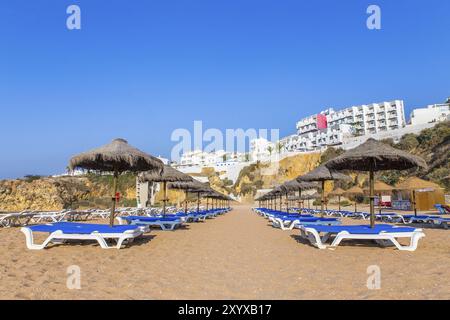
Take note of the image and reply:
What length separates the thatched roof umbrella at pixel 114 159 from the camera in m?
7.63

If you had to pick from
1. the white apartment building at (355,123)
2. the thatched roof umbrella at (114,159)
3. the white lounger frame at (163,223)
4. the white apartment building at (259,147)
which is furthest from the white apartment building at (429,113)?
the thatched roof umbrella at (114,159)

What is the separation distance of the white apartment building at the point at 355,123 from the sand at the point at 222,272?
71718mm

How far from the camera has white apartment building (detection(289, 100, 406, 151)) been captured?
266ft

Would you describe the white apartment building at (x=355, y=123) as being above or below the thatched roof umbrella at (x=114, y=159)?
above

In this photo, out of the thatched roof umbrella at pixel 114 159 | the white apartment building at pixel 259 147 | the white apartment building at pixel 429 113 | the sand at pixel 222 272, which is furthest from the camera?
the white apartment building at pixel 259 147

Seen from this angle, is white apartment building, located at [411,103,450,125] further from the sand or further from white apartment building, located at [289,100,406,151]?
the sand

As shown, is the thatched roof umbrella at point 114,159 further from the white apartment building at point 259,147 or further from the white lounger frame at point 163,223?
the white apartment building at point 259,147

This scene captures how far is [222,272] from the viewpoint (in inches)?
183

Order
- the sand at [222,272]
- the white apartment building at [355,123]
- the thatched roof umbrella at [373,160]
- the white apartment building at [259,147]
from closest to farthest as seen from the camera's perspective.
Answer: the sand at [222,272]
the thatched roof umbrella at [373,160]
the white apartment building at [355,123]
the white apartment building at [259,147]

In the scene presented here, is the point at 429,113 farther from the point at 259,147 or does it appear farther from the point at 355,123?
the point at 259,147

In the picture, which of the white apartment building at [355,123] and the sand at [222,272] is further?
the white apartment building at [355,123]

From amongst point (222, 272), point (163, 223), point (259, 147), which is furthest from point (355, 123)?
point (222, 272)

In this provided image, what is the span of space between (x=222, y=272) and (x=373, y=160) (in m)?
4.86
